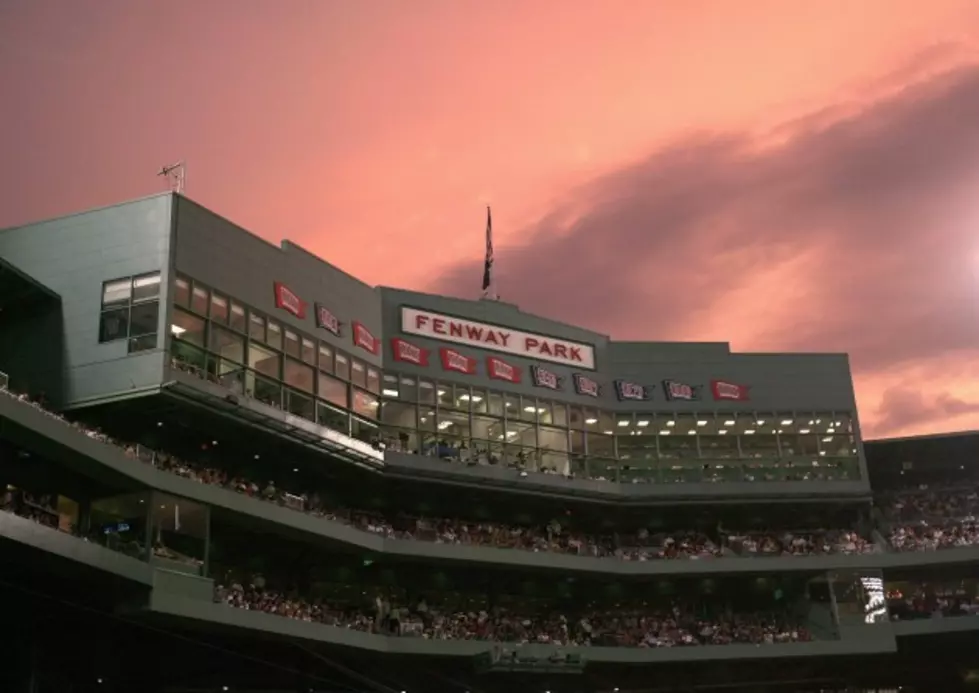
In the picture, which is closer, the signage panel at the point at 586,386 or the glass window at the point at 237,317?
the glass window at the point at 237,317

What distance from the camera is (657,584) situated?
175ft

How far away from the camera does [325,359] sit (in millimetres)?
42969

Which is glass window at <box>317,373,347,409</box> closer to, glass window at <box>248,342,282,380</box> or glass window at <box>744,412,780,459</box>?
glass window at <box>248,342,282,380</box>

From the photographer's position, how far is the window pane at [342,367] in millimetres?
43531

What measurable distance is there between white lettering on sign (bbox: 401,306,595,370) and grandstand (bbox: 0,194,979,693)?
0.44ft

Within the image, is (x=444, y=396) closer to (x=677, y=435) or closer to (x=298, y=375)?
(x=298, y=375)

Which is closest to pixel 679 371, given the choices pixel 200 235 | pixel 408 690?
pixel 408 690

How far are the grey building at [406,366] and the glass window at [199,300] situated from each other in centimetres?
5

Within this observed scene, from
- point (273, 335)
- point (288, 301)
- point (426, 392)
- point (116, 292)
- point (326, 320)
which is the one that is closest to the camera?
point (116, 292)

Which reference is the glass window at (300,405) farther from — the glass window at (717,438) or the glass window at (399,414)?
the glass window at (717,438)

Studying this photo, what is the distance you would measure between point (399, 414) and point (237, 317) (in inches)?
399

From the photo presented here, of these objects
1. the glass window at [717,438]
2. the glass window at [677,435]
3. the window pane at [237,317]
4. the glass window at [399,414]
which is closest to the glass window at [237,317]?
the window pane at [237,317]

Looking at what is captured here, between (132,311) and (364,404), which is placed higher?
(132,311)

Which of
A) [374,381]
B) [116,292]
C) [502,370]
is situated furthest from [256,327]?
[502,370]
